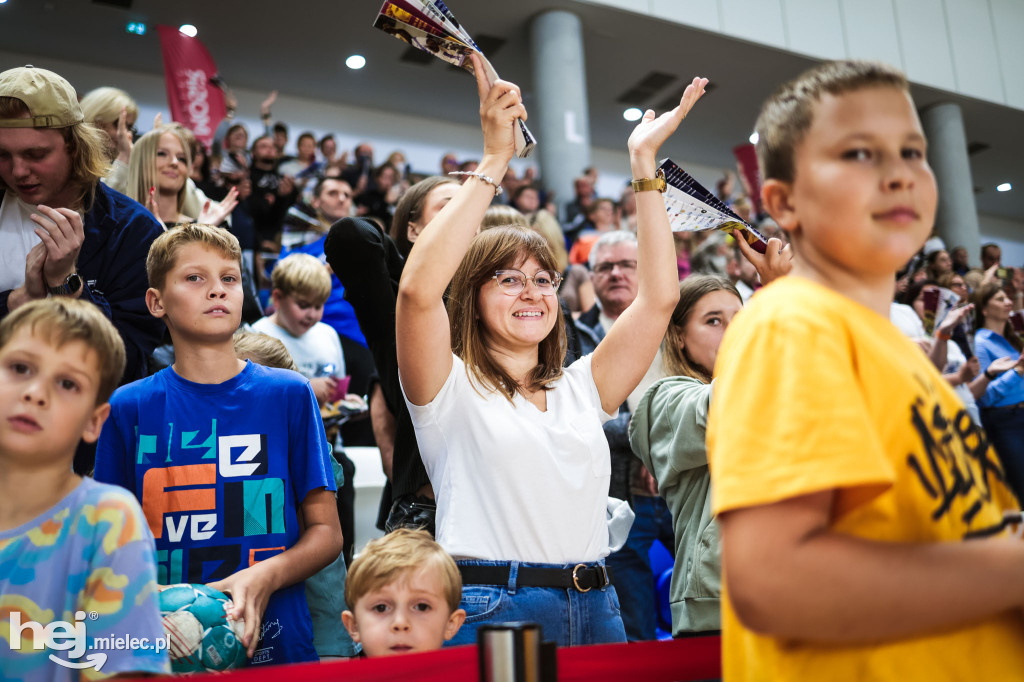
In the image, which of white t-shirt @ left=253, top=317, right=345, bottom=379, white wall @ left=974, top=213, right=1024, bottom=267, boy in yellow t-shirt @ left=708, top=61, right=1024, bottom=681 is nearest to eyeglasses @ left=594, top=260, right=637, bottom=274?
white t-shirt @ left=253, top=317, right=345, bottom=379

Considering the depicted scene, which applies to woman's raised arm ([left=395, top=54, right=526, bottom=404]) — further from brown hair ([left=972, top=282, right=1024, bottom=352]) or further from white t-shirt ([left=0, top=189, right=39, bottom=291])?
brown hair ([left=972, top=282, right=1024, bottom=352])

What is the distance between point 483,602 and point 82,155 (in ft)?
5.30

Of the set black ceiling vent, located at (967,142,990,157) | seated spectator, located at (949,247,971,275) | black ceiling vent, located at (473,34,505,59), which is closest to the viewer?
black ceiling vent, located at (473,34,505,59)

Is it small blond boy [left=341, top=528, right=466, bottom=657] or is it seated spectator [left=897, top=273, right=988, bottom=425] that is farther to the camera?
seated spectator [left=897, top=273, right=988, bottom=425]

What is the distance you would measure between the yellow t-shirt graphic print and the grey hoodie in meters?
1.06

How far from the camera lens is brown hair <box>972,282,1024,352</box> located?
5557mm

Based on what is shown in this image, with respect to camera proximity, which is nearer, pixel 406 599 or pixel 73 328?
pixel 73 328

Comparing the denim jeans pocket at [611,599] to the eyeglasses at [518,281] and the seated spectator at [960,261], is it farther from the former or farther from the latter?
the seated spectator at [960,261]

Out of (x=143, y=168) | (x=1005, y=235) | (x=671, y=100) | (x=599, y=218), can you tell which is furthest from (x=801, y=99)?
(x=1005, y=235)

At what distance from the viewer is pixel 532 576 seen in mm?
1614

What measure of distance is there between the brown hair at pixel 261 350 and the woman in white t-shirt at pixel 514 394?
2.36 feet

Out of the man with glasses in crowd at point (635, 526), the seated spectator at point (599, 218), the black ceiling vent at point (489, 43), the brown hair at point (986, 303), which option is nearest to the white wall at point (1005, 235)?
the black ceiling vent at point (489, 43)

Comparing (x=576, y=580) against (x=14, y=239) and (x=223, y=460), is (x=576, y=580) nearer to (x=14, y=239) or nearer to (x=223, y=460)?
(x=223, y=460)

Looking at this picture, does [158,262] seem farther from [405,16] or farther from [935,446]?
[935,446]
